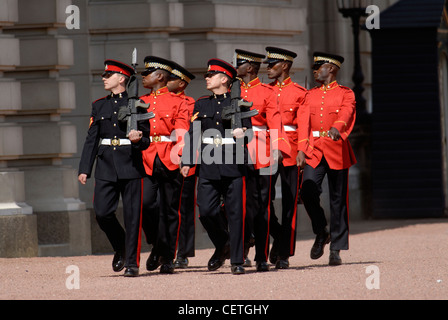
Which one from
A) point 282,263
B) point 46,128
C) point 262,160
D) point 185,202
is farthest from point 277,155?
point 46,128

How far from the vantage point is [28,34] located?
1423 centimetres

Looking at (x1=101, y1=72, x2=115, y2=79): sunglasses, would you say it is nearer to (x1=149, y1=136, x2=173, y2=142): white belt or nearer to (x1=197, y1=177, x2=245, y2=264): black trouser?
(x1=149, y1=136, x2=173, y2=142): white belt

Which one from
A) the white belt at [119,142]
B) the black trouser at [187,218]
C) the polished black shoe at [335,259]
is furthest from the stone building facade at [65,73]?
the polished black shoe at [335,259]

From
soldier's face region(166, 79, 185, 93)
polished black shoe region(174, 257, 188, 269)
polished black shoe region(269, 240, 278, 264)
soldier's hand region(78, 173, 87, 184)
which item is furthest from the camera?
soldier's face region(166, 79, 185, 93)

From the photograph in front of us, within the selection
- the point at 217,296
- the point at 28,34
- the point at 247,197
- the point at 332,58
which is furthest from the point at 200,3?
the point at 217,296

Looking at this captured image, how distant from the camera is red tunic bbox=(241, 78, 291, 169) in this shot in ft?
36.6

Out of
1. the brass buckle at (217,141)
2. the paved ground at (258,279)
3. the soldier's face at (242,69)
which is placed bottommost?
the paved ground at (258,279)

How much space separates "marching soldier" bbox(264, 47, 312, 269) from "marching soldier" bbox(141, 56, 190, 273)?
0.89 meters

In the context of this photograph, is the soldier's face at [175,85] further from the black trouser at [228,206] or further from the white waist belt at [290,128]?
the black trouser at [228,206]

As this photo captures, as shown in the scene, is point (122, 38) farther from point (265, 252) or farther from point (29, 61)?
point (265, 252)

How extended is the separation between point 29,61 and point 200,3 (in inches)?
88.0

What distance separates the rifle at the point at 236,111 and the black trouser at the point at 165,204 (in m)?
1.09

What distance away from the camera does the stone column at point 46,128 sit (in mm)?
14102

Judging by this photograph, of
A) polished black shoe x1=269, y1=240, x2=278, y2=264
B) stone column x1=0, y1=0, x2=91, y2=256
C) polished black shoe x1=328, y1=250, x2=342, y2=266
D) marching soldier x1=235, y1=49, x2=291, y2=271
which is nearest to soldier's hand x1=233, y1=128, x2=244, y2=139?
marching soldier x1=235, y1=49, x2=291, y2=271
